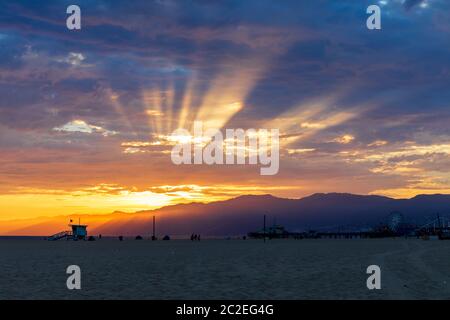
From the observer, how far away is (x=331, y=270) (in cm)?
5825

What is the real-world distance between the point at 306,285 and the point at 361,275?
9.78 meters

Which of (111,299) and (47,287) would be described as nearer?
(111,299)

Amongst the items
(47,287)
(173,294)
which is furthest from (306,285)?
(47,287)
